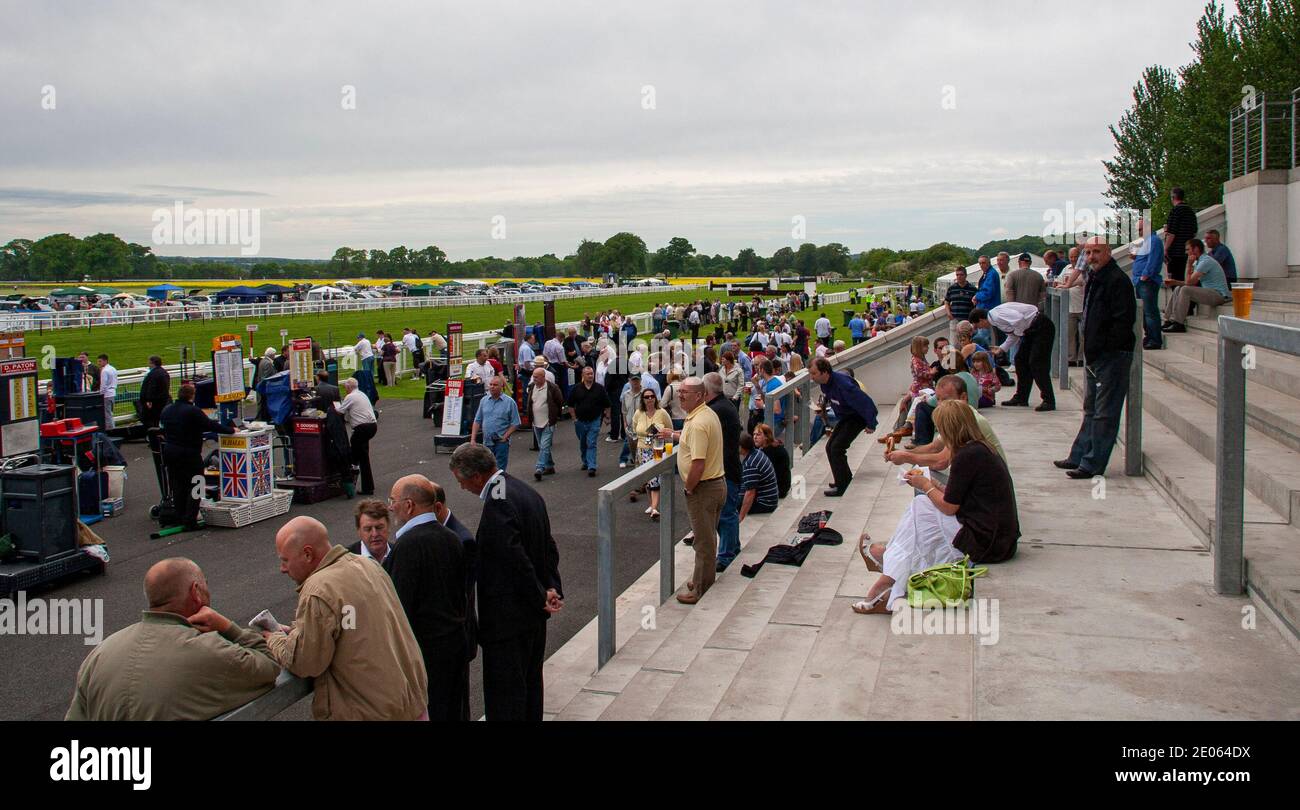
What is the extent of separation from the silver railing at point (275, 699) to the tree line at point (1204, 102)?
20418mm

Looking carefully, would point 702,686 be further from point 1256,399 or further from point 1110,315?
point 1256,399

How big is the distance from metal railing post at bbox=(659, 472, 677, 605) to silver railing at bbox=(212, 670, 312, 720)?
13.5 ft

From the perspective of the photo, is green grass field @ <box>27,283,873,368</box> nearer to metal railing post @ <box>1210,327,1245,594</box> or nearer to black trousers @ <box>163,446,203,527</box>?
black trousers @ <box>163,446,203,527</box>

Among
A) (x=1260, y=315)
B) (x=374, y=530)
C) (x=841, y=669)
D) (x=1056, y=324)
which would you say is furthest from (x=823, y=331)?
(x=374, y=530)

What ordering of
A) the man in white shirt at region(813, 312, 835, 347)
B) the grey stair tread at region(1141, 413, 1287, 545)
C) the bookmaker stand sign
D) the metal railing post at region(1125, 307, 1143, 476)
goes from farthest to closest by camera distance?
1. the man in white shirt at region(813, 312, 835, 347)
2. the bookmaker stand sign
3. the metal railing post at region(1125, 307, 1143, 476)
4. the grey stair tread at region(1141, 413, 1287, 545)

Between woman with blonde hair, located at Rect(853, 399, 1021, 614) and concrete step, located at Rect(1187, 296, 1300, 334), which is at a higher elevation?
concrete step, located at Rect(1187, 296, 1300, 334)

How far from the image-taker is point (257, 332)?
4994cm

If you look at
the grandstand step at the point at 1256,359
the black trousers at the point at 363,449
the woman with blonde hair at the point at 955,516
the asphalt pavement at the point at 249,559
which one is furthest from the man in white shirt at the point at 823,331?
the woman with blonde hair at the point at 955,516

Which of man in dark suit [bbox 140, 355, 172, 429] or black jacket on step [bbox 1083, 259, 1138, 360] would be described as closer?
black jacket on step [bbox 1083, 259, 1138, 360]

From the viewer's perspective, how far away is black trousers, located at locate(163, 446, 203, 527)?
42.4ft

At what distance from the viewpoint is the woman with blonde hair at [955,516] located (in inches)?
267
